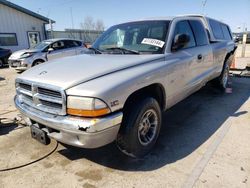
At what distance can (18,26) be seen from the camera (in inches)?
778

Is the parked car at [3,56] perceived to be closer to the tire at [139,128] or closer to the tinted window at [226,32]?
the tinted window at [226,32]

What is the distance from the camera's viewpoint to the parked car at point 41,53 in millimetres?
10594

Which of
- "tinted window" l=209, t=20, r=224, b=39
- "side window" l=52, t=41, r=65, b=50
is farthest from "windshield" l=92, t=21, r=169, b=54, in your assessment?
"side window" l=52, t=41, r=65, b=50

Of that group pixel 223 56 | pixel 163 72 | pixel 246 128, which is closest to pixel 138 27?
pixel 163 72

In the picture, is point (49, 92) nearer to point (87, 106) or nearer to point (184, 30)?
point (87, 106)

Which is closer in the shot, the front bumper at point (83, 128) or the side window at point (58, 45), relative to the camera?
the front bumper at point (83, 128)

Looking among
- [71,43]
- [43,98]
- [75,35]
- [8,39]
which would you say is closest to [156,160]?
[43,98]

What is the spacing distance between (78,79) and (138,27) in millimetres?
1810

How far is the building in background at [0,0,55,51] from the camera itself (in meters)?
18.6

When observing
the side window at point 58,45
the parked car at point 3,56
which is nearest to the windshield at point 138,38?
the side window at point 58,45

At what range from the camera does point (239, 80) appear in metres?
7.89

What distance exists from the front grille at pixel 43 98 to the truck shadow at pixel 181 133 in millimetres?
919

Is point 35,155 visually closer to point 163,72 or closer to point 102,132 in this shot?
point 102,132

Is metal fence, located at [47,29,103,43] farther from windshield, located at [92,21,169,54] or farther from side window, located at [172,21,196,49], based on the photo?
side window, located at [172,21,196,49]
